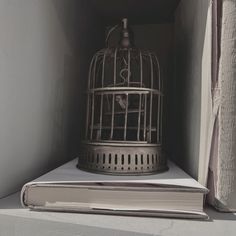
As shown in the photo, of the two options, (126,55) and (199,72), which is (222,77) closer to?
(199,72)

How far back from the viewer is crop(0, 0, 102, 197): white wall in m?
0.41

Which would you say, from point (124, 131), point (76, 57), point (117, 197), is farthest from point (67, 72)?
point (117, 197)

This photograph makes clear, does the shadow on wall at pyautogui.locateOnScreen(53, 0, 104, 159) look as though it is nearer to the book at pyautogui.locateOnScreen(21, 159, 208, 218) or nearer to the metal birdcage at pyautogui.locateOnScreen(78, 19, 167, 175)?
the metal birdcage at pyautogui.locateOnScreen(78, 19, 167, 175)

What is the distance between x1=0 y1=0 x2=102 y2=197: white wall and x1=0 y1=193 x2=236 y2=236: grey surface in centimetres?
7

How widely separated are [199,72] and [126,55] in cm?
14

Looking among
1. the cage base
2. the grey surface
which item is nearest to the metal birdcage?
the cage base

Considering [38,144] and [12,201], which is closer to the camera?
[12,201]

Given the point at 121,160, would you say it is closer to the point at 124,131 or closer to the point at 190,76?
the point at 124,131

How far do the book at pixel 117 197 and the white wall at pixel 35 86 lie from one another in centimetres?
7

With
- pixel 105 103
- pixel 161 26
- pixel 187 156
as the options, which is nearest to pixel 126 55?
pixel 105 103

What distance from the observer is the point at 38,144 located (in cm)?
50

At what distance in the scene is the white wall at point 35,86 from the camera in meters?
0.41

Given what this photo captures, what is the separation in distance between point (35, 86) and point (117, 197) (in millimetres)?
225

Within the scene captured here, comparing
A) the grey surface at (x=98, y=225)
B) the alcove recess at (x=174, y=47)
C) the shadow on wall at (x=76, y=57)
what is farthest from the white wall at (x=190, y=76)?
the shadow on wall at (x=76, y=57)
